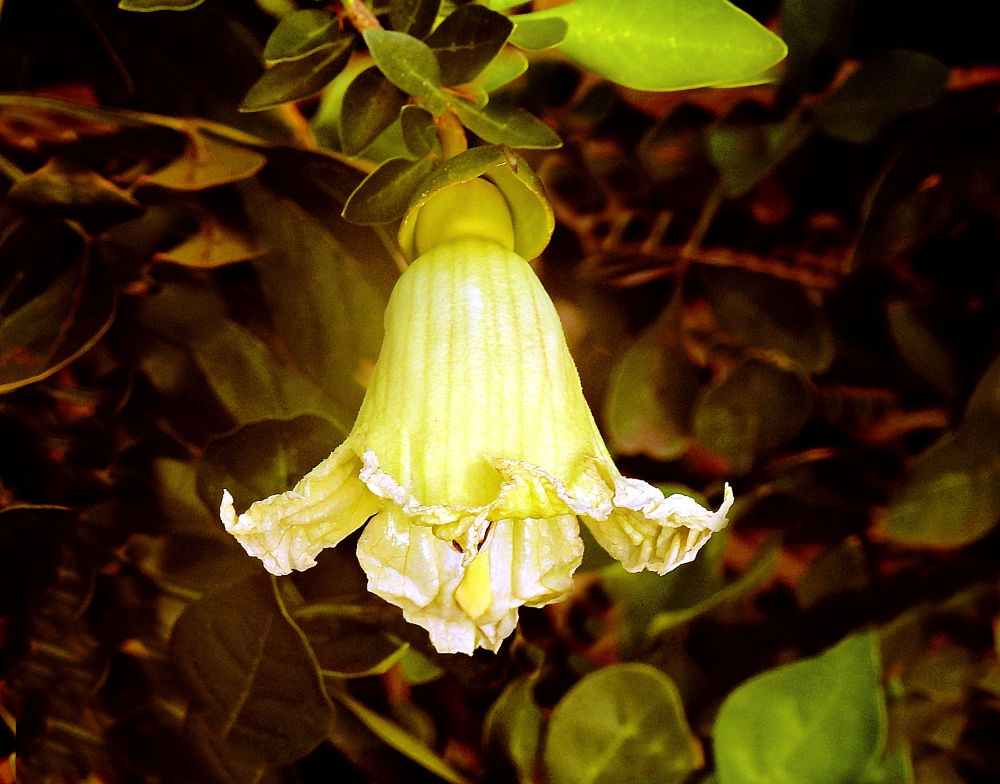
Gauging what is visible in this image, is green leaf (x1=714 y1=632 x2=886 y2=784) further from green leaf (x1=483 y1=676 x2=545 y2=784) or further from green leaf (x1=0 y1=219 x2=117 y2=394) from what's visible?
green leaf (x1=0 y1=219 x2=117 y2=394)

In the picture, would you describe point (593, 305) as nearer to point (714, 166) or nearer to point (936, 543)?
point (714, 166)

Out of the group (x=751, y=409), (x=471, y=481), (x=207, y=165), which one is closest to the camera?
(x=471, y=481)

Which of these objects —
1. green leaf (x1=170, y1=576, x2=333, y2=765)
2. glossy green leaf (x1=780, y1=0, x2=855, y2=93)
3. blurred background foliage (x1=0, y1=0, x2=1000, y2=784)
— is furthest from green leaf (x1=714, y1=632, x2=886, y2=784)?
glossy green leaf (x1=780, y1=0, x2=855, y2=93)

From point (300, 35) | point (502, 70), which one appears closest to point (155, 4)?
point (300, 35)

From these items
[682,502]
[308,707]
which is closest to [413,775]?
[308,707]

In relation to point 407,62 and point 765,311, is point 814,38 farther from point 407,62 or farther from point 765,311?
point 407,62
